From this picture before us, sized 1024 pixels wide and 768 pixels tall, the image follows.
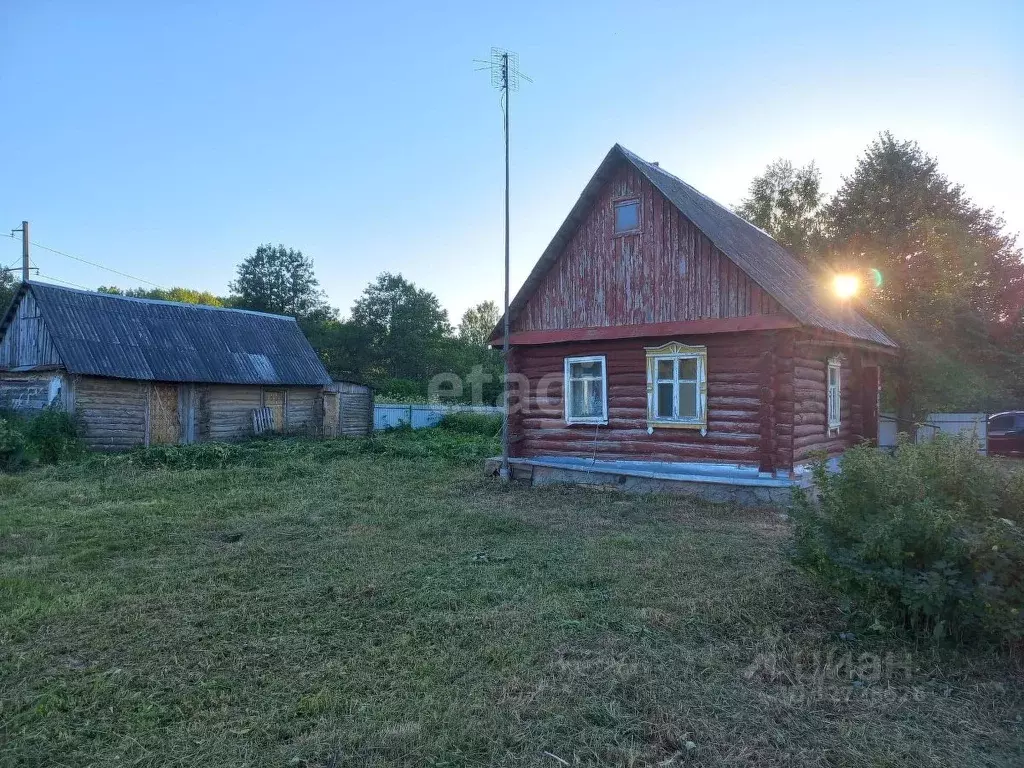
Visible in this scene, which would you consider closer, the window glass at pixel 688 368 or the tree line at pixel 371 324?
the window glass at pixel 688 368

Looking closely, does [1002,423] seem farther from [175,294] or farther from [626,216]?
[175,294]

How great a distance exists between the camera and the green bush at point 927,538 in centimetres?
441

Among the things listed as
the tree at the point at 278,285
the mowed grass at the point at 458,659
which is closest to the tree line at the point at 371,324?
the tree at the point at 278,285

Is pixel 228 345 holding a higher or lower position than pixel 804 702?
higher

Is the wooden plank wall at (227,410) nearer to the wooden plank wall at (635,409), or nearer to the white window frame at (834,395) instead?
the wooden plank wall at (635,409)

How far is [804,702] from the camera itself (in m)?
4.04

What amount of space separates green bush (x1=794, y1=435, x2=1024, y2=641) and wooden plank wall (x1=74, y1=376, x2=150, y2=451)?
20157 millimetres

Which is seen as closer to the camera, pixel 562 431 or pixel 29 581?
pixel 29 581

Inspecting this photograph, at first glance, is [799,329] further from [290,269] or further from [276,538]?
[290,269]

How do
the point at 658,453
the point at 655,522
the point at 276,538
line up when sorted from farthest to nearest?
the point at 658,453
the point at 655,522
the point at 276,538

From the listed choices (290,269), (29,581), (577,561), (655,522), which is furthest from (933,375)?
(290,269)

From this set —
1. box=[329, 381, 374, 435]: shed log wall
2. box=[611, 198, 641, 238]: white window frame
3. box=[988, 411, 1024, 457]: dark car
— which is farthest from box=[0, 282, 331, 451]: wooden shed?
box=[988, 411, 1024, 457]: dark car

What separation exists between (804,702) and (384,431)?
26.4 m

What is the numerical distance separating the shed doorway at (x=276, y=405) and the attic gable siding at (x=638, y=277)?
13488mm
